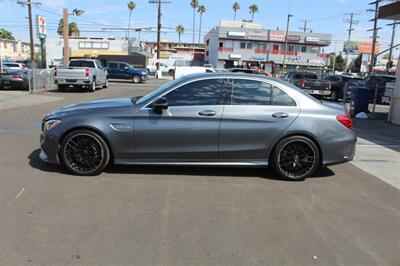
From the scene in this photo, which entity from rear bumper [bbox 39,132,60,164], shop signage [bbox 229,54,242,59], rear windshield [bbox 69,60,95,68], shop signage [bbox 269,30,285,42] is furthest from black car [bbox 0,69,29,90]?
shop signage [bbox 269,30,285,42]

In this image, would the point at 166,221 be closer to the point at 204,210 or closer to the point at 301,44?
the point at 204,210

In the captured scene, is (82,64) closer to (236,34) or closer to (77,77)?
(77,77)

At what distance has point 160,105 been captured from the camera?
19.1ft

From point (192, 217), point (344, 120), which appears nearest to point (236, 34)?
point (344, 120)

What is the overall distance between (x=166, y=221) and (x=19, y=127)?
24.1 feet

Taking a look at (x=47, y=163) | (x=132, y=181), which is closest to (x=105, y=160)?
(x=132, y=181)

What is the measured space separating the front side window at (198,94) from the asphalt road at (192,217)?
115 cm

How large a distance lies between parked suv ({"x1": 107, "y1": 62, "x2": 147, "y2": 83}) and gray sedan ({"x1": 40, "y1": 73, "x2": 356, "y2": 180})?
3055cm

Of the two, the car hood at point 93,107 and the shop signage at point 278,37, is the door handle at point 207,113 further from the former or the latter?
the shop signage at point 278,37

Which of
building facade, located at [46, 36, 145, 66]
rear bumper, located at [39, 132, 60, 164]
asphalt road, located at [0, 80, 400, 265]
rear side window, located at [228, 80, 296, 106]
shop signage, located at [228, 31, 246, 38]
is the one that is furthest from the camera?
shop signage, located at [228, 31, 246, 38]

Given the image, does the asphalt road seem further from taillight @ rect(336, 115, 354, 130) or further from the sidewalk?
taillight @ rect(336, 115, 354, 130)

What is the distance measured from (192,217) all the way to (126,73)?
33138 mm

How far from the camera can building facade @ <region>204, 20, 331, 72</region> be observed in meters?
78.4

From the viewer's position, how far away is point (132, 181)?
577 centimetres
